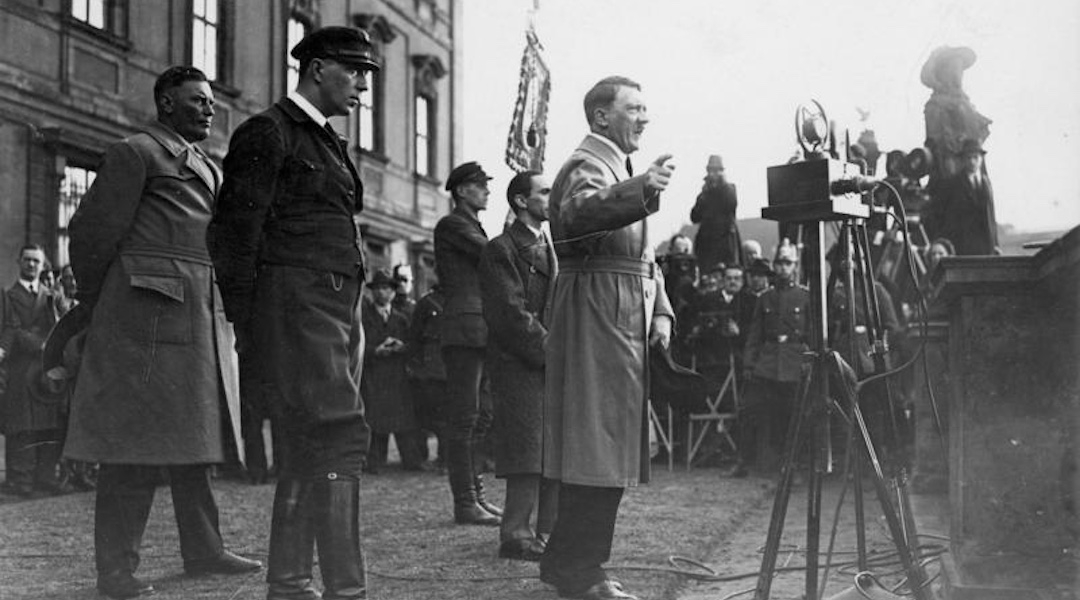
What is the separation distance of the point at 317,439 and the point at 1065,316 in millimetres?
2587

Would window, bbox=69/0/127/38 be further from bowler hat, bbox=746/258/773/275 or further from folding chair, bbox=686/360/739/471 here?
folding chair, bbox=686/360/739/471

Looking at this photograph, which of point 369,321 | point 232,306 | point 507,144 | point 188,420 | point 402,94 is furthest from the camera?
point 402,94

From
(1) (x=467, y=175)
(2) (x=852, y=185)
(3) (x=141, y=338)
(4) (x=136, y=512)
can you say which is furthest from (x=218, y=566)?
(2) (x=852, y=185)

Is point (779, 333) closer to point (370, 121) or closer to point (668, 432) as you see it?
point (668, 432)

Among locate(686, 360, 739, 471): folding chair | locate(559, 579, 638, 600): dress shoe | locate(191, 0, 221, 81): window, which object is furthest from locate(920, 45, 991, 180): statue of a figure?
locate(191, 0, 221, 81): window

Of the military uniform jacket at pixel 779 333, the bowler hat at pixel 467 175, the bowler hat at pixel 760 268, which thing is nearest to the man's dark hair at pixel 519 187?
the bowler hat at pixel 467 175

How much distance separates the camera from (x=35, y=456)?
8.77 metres

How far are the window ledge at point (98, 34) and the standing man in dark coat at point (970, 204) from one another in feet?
29.5

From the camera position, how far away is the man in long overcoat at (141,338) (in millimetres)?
4500

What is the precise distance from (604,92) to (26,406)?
19.7 feet

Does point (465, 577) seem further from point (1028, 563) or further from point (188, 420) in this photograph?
point (1028, 563)

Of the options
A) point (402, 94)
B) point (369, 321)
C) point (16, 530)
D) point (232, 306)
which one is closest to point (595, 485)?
point (232, 306)

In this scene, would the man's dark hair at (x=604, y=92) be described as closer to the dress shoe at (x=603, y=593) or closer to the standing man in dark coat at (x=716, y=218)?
the dress shoe at (x=603, y=593)

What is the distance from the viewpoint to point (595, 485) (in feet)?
14.1
